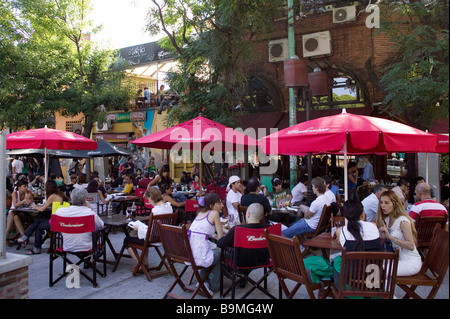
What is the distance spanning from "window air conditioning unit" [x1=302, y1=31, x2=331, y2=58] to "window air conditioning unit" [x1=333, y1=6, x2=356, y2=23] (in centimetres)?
60

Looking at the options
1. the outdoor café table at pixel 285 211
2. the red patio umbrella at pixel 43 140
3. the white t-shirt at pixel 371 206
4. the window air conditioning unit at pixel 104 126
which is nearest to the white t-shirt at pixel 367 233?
the white t-shirt at pixel 371 206

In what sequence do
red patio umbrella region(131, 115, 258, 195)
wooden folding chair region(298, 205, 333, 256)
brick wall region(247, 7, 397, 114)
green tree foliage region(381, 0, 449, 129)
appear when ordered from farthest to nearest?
1. brick wall region(247, 7, 397, 114)
2. green tree foliage region(381, 0, 449, 129)
3. red patio umbrella region(131, 115, 258, 195)
4. wooden folding chair region(298, 205, 333, 256)

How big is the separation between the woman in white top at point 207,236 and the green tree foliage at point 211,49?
718cm

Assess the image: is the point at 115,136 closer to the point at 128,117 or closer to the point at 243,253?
the point at 128,117

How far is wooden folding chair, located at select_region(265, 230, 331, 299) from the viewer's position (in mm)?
3572

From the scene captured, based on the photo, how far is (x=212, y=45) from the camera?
12.0 metres

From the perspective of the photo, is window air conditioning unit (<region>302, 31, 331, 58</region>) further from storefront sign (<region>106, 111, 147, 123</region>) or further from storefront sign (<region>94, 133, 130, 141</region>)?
storefront sign (<region>94, 133, 130, 141</region>)

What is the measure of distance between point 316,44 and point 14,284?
12.7m

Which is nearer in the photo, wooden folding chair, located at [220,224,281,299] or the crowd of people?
the crowd of people

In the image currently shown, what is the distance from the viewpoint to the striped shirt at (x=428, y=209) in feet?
17.7

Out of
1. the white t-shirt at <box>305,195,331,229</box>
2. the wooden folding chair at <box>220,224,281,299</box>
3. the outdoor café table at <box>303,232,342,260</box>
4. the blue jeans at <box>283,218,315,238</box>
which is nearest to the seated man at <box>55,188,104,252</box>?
the wooden folding chair at <box>220,224,281,299</box>

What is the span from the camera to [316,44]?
13.7 m

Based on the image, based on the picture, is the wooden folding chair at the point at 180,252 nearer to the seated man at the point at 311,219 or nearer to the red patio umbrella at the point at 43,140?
the seated man at the point at 311,219

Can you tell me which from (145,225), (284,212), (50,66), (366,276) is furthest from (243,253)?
(50,66)
